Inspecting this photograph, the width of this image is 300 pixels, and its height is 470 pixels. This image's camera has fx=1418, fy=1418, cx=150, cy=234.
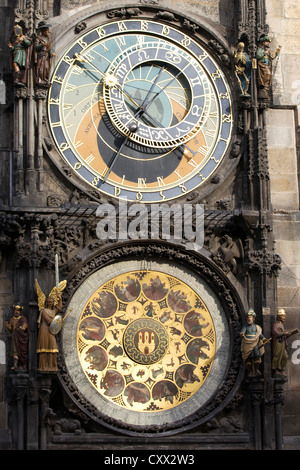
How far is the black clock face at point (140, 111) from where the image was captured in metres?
19.3

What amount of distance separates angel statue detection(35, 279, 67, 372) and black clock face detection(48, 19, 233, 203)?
1769mm

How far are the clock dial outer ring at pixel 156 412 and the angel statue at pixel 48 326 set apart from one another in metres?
0.35

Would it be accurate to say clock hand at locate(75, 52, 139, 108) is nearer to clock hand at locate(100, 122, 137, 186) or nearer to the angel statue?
clock hand at locate(100, 122, 137, 186)

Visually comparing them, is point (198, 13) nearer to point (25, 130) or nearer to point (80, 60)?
point (80, 60)

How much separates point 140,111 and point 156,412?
4161 mm

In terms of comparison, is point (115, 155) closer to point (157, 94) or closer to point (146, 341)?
point (157, 94)

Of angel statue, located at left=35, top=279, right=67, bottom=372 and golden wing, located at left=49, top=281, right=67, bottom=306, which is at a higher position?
golden wing, located at left=49, top=281, right=67, bottom=306

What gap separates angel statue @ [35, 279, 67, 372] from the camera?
17953 millimetres

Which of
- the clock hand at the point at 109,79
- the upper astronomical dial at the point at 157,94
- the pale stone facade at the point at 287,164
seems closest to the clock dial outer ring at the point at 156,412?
the pale stone facade at the point at 287,164

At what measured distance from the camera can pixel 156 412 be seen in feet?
60.2

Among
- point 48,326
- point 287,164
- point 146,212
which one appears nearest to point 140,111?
point 146,212

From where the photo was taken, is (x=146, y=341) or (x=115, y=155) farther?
(x=115, y=155)

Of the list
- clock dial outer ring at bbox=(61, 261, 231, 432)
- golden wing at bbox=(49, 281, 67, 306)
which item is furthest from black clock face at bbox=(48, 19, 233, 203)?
golden wing at bbox=(49, 281, 67, 306)

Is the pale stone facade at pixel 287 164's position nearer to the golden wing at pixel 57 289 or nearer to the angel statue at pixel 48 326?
the golden wing at pixel 57 289
